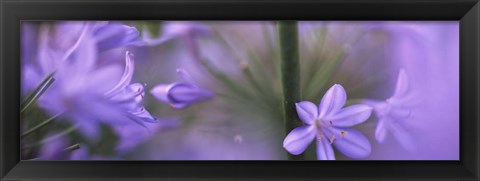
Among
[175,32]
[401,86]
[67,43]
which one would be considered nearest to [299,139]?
[401,86]

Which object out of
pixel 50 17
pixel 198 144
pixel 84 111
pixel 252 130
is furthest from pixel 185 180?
pixel 50 17

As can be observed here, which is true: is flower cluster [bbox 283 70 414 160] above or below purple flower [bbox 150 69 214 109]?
below

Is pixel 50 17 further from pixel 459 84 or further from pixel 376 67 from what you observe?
pixel 459 84

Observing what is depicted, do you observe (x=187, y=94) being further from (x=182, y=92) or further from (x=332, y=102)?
(x=332, y=102)

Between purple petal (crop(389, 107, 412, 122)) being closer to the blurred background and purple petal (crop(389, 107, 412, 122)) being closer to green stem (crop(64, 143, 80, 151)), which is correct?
the blurred background

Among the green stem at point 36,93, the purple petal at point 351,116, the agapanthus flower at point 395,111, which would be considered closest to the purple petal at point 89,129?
the green stem at point 36,93

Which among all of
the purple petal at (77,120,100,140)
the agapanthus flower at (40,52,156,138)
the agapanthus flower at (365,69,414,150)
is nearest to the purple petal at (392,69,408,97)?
the agapanthus flower at (365,69,414,150)

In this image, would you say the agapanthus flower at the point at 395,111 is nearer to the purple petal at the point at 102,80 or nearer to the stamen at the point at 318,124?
the stamen at the point at 318,124
